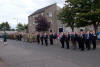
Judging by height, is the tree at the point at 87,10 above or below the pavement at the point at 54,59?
above

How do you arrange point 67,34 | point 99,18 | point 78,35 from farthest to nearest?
point 99,18
point 67,34
point 78,35

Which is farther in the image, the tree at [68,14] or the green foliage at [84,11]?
the tree at [68,14]

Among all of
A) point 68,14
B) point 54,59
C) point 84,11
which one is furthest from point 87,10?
point 54,59

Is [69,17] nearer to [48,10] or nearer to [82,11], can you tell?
[82,11]

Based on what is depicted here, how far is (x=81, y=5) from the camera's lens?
771 inches

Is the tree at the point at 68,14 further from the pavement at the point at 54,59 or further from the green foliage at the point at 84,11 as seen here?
the pavement at the point at 54,59

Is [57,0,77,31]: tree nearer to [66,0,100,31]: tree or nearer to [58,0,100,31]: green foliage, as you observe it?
[58,0,100,31]: green foliage

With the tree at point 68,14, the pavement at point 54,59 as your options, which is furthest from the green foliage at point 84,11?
the pavement at point 54,59

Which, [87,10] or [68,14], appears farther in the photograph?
[68,14]

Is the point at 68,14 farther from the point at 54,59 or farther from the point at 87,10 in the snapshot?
the point at 54,59

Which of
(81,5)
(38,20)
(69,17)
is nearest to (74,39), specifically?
(81,5)

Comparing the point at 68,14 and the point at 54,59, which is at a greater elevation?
the point at 68,14

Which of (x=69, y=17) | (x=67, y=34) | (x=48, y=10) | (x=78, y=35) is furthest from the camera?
(x=48, y=10)

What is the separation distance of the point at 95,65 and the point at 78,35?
22.4ft
